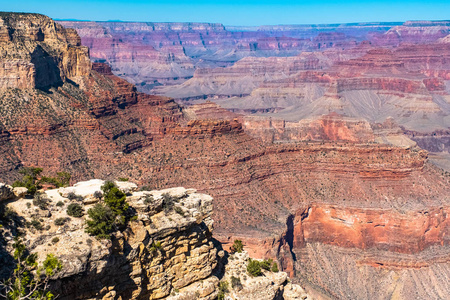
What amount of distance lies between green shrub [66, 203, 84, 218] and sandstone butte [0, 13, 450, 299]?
31.7 metres

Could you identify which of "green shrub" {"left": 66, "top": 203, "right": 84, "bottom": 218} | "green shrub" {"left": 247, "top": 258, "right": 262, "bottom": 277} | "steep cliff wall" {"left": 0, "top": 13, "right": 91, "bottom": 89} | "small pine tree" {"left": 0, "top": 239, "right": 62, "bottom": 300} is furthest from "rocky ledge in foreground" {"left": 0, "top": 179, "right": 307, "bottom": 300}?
"steep cliff wall" {"left": 0, "top": 13, "right": 91, "bottom": 89}

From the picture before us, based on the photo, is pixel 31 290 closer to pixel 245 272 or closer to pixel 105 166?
pixel 245 272

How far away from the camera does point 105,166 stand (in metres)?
69.4

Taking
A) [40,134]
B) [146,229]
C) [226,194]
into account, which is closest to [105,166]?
[40,134]

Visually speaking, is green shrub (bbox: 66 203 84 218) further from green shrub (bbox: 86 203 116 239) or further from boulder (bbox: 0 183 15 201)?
boulder (bbox: 0 183 15 201)

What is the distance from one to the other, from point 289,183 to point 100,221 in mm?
45648

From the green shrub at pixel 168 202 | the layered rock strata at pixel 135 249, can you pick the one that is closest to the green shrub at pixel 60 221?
the layered rock strata at pixel 135 249

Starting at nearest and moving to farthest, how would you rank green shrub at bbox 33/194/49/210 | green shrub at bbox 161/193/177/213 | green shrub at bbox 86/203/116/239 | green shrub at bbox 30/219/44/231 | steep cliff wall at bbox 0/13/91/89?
green shrub at bbox 30/219/44/231, green shrub at bbox 86/203/116/239, green shrub at bbox 33/194/49/210, green shrub at bbox 161/193/177/213, steep cliff wall at bbox 0/13/91/89

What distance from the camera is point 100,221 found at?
2244 centimetres

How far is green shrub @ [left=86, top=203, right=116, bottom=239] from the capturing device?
2184 cm

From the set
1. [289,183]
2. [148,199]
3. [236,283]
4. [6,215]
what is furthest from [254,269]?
[289,183]

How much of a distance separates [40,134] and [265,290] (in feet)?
175

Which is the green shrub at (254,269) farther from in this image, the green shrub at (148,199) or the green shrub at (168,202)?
the green shrub at (148,199)

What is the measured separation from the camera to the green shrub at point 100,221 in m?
21.8
